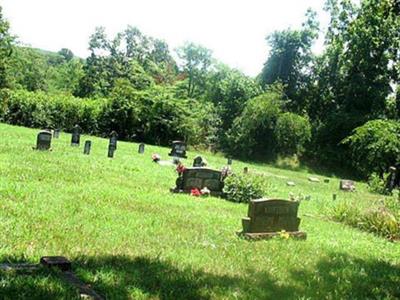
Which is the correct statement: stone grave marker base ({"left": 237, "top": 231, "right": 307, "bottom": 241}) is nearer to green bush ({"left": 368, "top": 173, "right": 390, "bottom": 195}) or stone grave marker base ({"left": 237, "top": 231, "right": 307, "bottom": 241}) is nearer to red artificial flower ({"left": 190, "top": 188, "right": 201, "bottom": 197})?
red artificial flower ({"left": 190, "top": 188, "right": 201, "bottom": 197})

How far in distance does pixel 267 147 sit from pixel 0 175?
27001 millimetres

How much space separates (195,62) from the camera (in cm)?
5131

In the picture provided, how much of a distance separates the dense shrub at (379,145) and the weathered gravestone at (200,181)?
14.8 meters

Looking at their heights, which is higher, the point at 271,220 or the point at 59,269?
the point at 271,220

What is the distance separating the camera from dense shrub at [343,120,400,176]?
26.5 meters

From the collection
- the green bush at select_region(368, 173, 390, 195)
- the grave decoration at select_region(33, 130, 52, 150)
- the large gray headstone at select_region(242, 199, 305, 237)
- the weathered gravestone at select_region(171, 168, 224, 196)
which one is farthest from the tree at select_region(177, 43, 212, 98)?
the large gray headstone at select_region(242, 199, 305, 237)

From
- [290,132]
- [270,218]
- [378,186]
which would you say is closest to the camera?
[270,218]

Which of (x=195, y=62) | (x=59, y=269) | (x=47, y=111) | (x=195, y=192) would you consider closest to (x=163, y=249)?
(x=59, y=269)

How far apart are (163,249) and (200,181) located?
6845 mm

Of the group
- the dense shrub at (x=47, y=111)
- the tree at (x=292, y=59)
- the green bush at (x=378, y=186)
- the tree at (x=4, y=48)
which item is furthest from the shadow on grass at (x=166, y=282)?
the tree at (x=292, y=59)

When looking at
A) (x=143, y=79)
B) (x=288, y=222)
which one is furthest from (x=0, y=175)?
(x=143, y=79)

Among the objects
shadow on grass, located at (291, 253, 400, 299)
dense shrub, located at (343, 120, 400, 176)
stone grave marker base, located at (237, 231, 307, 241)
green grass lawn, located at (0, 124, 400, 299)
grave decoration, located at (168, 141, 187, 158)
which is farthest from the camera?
dense shrub, located at (343, 120, 400, 176)

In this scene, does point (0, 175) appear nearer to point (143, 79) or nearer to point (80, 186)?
point (80, 186)

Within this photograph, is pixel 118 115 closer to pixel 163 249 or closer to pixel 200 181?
pixel 200 181
